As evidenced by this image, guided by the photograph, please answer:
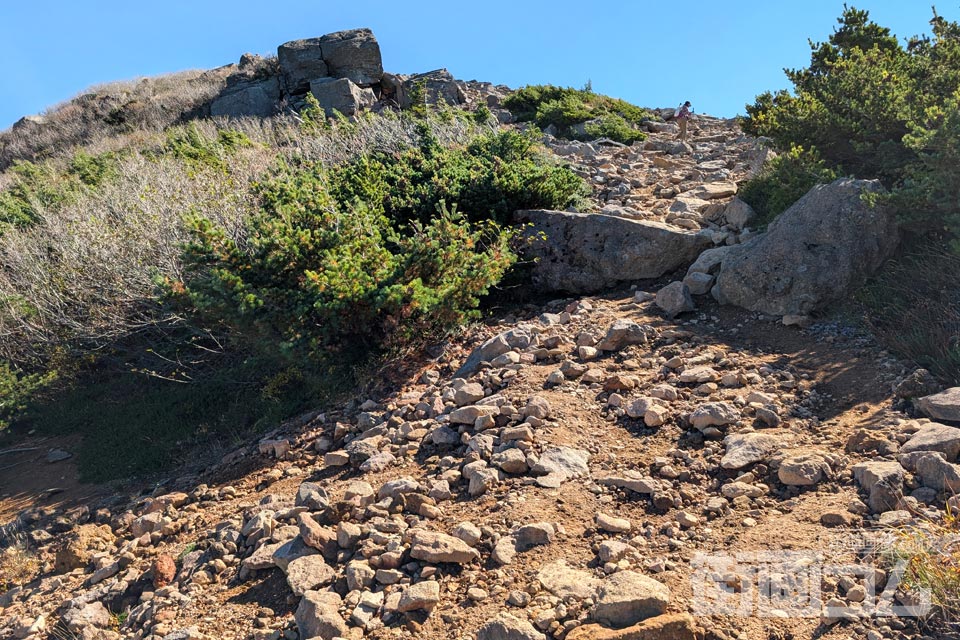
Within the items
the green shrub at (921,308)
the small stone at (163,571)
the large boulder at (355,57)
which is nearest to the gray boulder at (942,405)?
the green shrub at (921,308)

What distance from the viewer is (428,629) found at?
3.07 meters

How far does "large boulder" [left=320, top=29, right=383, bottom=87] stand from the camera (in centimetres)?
2119

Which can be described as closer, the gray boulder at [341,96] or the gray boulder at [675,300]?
the gray boulder at [675,300]

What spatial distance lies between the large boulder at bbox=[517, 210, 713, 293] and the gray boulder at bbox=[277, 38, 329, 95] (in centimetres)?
1629

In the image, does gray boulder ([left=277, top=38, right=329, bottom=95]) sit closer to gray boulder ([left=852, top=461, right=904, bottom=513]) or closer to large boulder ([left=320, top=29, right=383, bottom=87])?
large boulder ([left=320, top=29, right=383, bottom=87])

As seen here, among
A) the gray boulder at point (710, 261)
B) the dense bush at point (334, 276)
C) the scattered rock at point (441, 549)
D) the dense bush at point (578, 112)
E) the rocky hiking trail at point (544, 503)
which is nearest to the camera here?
the rocky hiking trail at point (544, 503)

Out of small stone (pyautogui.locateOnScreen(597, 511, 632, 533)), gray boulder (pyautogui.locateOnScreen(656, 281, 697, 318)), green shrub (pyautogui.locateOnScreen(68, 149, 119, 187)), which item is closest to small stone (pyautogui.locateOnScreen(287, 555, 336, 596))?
small stone (pyautogui.locateOnScreen(597, 511, 632, 533))

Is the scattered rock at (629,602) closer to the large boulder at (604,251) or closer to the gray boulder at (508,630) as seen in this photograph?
the gray boulder at (508,630)

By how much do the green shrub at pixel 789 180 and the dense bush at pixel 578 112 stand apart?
6.84 m

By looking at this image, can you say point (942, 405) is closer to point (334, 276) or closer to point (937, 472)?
point (937, 472)

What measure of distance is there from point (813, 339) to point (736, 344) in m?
0.55

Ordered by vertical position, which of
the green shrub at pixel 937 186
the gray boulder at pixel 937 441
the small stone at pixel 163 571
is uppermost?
the green shrub at pixel 937 186

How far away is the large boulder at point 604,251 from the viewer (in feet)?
22.9

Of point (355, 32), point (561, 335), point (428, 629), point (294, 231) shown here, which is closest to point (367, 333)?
point (294, 231)
